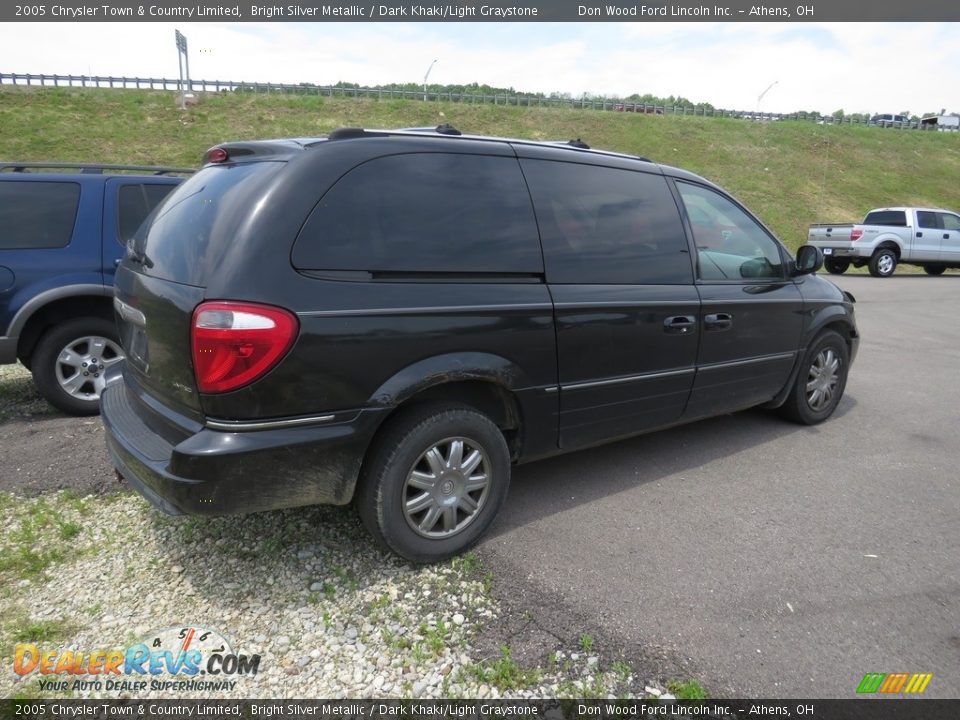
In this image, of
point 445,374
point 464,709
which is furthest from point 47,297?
point 464,709

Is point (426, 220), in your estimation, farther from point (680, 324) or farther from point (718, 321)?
point (718, 321)

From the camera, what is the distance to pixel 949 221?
18156 millimetres

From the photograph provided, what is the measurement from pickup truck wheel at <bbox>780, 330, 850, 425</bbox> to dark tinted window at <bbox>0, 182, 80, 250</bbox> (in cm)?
576

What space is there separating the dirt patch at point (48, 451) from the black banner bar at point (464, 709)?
1.43 m

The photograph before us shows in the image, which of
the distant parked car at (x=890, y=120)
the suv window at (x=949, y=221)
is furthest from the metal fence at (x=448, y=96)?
the suv window at (x=949, y=221)

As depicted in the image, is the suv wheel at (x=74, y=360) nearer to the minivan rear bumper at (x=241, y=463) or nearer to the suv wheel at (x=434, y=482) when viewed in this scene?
the minivan rear bumper at (x=241, y=463)

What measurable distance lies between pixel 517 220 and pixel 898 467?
322cm

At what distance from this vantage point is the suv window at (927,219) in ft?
57.7

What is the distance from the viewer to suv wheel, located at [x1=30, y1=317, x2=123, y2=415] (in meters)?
4.87

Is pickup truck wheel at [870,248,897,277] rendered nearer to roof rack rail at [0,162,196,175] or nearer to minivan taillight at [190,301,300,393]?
roof rack rail at [0,162,196,175]

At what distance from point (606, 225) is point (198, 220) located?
2091 millimetres

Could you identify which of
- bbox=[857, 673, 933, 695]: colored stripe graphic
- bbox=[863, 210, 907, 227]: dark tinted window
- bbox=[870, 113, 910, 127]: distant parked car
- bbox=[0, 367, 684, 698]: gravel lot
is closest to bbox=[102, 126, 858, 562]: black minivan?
bbox=[0, 367, 684, 698]: gravel lot

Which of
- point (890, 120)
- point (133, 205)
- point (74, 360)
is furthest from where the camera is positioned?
point (890, 120)

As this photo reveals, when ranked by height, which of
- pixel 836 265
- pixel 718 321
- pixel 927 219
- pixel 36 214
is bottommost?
pixel 836 265
